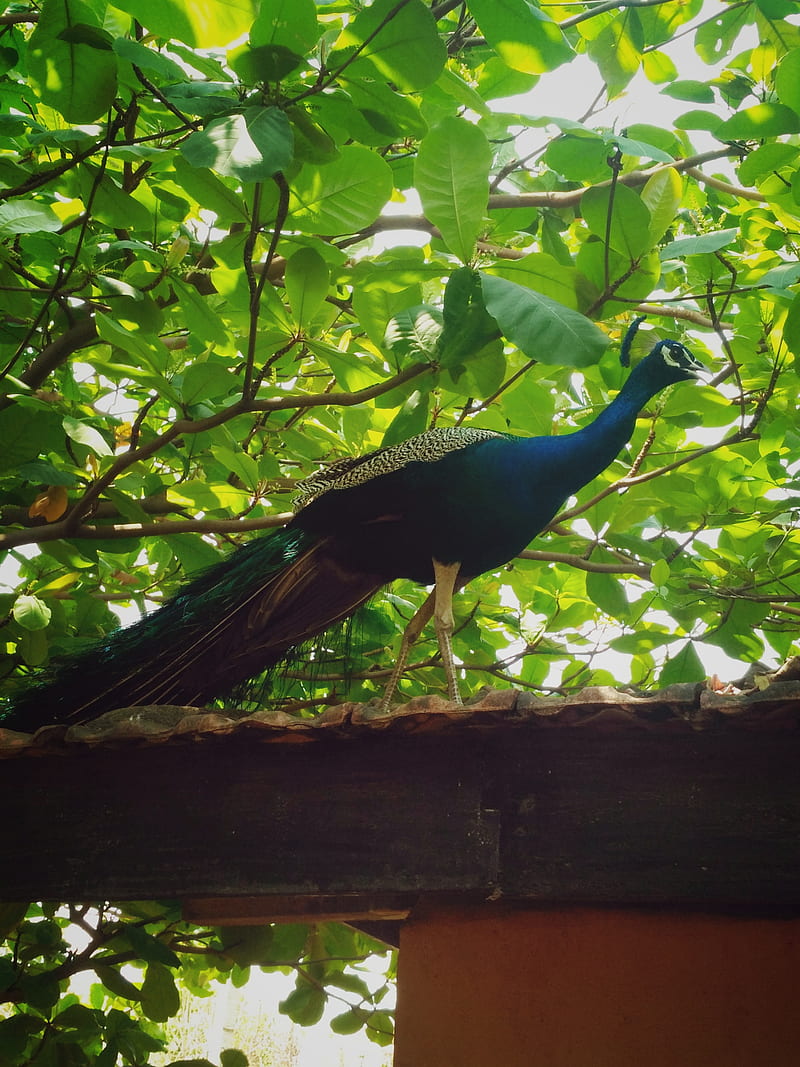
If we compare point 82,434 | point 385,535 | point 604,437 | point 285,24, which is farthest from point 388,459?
point 285,24

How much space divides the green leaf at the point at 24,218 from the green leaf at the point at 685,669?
2.07 metres

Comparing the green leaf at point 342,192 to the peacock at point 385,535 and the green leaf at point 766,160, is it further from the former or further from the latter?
the green leaf at point 766,160

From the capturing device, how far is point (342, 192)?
2369 millimetres

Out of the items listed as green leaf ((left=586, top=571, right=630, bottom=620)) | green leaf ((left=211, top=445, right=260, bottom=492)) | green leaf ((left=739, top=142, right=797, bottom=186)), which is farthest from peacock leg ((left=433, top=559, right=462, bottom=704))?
green leaf ((left=739, top=142, right=797, bottom=186))

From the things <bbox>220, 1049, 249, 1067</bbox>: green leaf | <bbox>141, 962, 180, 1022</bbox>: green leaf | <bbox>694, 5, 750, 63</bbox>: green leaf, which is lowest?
<bbox>220, 1049, 249, 1067</bbox>: green leaf

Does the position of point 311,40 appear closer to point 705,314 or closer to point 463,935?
point 463,935

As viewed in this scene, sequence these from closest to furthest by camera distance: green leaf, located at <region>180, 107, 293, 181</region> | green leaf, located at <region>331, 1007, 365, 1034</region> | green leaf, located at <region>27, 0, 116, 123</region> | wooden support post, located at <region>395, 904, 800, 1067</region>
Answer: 1. wooden support post, located at <region>395, 904, 800, 1067</region>
2. green leaf, located at <region>180, 107, 293, 181</region>
3. green leaf, located at <region>27, 0, 116, 123</region>
4. green leaf, located at <region>331, 1007, 365, 1034</region>

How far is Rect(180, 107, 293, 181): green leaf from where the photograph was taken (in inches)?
71.1

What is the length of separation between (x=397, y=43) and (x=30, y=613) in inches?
70.6

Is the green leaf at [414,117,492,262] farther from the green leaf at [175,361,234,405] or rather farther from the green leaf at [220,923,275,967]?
the green leaf at [220,923,275,967]

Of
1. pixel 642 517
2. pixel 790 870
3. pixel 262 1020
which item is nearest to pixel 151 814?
pixel 790 870

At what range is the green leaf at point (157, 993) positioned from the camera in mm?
2959

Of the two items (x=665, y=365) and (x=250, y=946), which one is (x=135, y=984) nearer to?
(x=250, y=946)

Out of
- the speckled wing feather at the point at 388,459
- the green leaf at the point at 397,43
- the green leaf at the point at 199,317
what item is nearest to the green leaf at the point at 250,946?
the speckled wing feather at the point at 388,459
